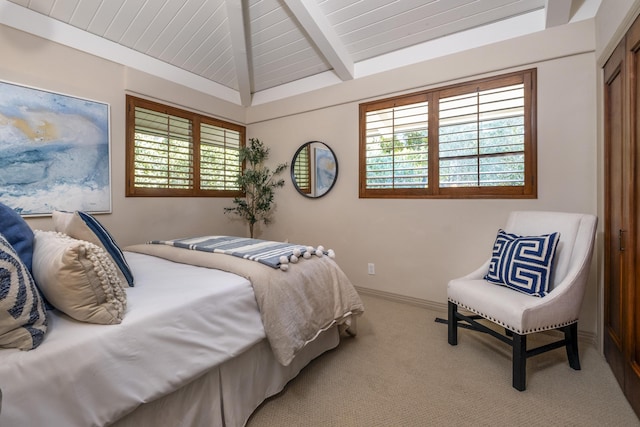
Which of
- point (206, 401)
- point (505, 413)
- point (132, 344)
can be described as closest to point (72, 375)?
point (132, 344)

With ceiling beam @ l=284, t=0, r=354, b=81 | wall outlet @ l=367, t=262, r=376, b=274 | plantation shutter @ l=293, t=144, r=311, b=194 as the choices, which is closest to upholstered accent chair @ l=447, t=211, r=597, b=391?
wall outlet @ l=367, t=262, r=376, b=274

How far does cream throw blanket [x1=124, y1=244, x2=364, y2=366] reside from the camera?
59.9 inches

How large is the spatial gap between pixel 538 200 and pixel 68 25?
4271mm

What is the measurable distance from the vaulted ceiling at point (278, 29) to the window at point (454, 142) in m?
0.44

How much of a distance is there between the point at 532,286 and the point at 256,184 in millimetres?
3154

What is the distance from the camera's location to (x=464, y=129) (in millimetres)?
2730

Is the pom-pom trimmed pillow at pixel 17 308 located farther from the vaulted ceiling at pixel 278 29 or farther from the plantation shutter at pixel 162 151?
the vaulted ceiling at pixel 278 29

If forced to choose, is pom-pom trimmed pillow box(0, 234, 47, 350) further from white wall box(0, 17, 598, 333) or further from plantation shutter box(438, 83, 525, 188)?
plantation shutter box(438, 83, 525, 188)

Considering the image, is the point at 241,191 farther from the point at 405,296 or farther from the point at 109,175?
the point at 405,296

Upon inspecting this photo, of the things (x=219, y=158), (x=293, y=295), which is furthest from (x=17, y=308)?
(x=219, y=158)

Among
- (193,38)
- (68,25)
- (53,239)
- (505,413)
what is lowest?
(505,413)

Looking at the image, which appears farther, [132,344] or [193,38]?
[193,38]

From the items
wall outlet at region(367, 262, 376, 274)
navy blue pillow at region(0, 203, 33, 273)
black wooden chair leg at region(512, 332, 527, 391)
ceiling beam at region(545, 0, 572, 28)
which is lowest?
black wooden chair leg at region(512, 332, 527, 391)

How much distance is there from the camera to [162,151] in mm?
3332
